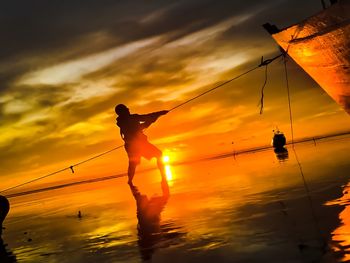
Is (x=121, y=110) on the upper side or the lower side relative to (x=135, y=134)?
upper

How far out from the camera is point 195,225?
5.98 metres

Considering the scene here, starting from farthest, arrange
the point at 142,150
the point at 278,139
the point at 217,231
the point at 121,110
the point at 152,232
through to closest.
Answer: the point at 278,139
the point at 121,110
the point at 142,150
the point at 152,232
the point at 217,231

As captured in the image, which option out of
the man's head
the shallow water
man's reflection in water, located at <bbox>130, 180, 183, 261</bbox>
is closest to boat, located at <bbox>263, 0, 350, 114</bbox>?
the shallow water

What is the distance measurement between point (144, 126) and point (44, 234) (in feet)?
18.7

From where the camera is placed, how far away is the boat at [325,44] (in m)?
5.99

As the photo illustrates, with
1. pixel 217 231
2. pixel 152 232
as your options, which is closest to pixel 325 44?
pixel 217 231

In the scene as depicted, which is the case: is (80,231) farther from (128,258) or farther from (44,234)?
(128,258)

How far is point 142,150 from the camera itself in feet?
42.6

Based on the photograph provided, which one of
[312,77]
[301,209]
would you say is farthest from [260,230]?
[312,77]

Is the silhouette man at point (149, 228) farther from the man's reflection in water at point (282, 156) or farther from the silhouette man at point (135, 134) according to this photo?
the man's reflection in water at point (282, 156)

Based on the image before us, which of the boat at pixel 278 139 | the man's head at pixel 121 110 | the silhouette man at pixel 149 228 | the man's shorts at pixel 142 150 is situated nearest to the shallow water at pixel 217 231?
the silhouette man at pixel 149 228

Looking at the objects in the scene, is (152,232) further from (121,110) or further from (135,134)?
(121,110)

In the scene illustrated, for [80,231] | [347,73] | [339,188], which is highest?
[347,73]

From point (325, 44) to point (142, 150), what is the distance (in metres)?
7.31
